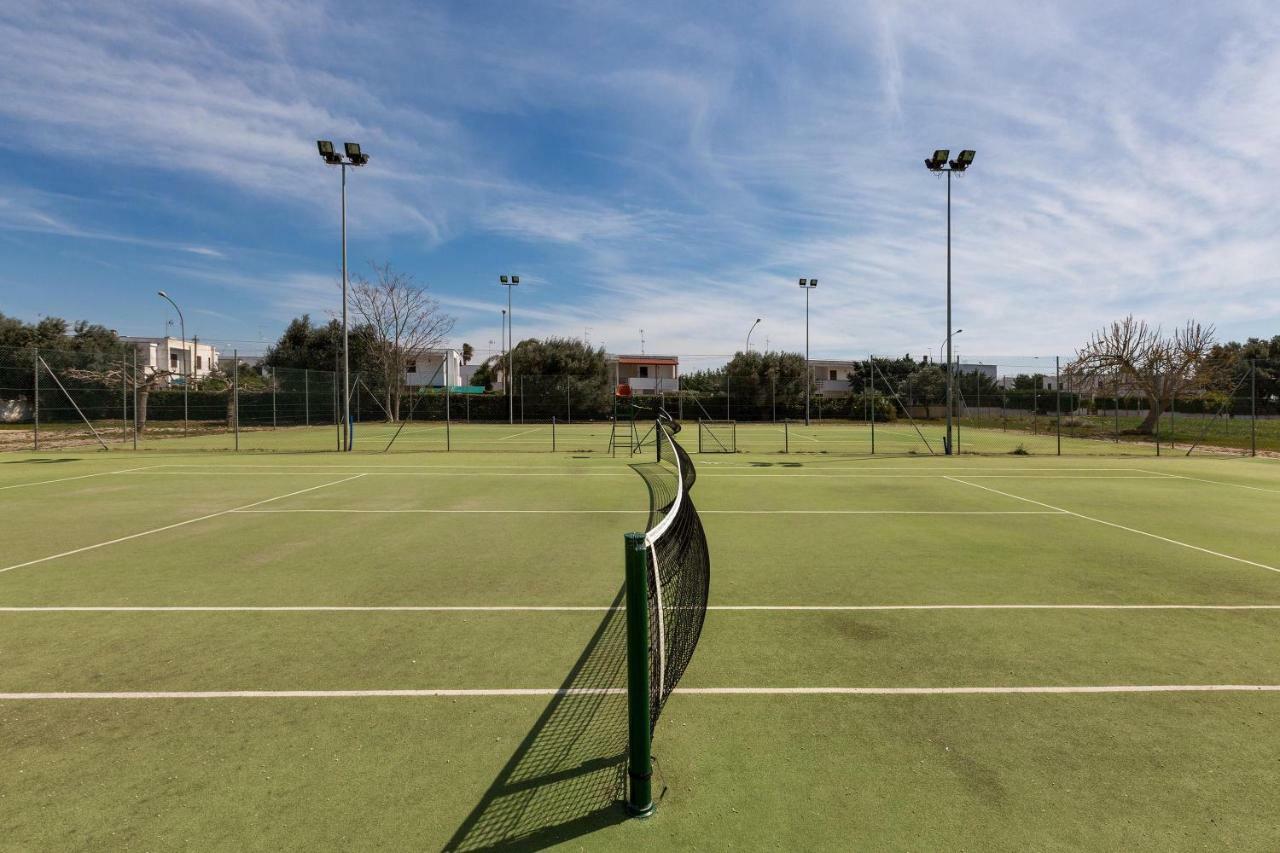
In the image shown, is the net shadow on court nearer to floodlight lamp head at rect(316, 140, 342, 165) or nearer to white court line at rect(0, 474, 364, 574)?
white court line at rect(0, 474, 364, 574)

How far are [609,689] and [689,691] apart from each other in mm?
546

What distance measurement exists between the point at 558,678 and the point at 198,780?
2.09 metres

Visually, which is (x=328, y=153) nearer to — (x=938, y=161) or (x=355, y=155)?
(x=355, y=155)

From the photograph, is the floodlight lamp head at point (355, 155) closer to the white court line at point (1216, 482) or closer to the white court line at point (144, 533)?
the white court line at point (144, 533)

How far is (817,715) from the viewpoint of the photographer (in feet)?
13.5

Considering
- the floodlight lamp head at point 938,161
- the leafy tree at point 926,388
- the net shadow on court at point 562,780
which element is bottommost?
the net shadow on court at point 562,780

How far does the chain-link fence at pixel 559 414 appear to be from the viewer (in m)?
27.3

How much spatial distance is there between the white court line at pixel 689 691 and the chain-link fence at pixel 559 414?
18.0m

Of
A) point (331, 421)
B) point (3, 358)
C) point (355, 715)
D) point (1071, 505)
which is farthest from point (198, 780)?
point (3, 358)

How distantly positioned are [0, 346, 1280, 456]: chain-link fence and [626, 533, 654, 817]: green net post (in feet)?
64.1

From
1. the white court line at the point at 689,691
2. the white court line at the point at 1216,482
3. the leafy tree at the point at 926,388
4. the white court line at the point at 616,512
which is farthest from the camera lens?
the leafy tree at the point at 926,388

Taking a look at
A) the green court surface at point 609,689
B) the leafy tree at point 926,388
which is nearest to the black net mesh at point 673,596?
the green court surface at point 609,689

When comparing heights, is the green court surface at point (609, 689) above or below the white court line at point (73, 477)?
below

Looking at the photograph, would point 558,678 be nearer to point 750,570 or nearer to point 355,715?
point 355,715
